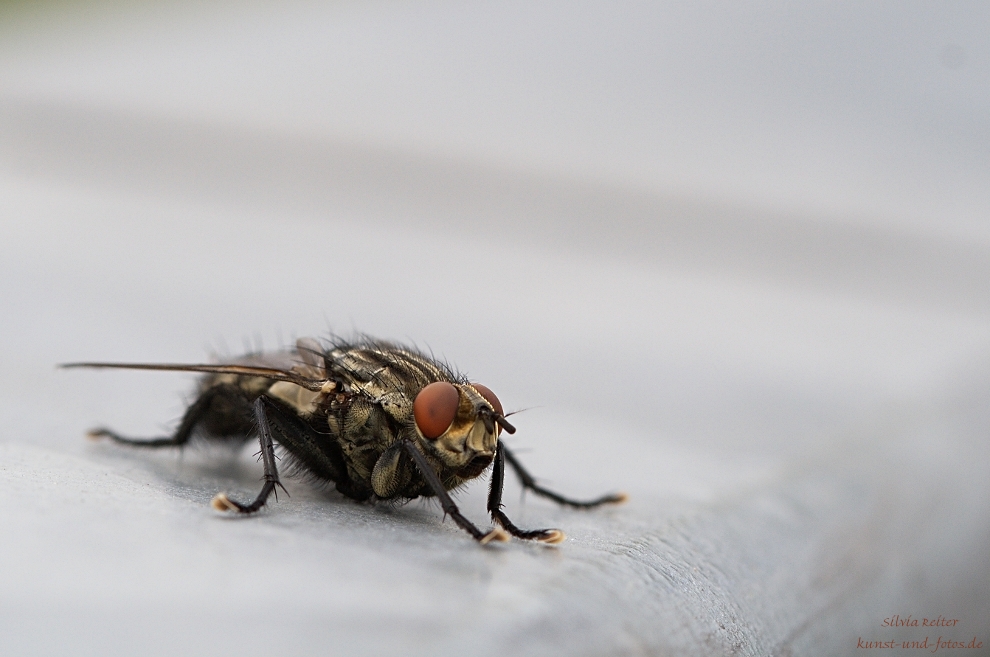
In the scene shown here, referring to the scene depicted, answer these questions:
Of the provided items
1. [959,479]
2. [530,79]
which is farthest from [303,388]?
[530,79]

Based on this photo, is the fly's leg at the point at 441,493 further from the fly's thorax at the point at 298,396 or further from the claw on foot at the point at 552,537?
the fly's thorax at the point at 298,396

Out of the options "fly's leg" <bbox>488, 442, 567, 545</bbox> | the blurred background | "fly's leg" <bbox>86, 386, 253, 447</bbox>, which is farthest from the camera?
"fly's leg" <bbox>86, 386, 253, 447</bbox>

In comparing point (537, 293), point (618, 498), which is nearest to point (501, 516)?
point (618, 498)

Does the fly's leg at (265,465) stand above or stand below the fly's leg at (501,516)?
above

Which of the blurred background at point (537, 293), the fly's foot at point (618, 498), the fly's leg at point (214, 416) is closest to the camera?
the blurred background at point (537, 293)

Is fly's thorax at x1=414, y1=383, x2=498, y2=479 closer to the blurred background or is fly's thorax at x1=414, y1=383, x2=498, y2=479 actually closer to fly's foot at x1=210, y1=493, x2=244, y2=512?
the blurred background

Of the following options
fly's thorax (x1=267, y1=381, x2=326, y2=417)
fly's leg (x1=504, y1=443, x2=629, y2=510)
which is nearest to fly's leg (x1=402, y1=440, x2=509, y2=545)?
fly's thorax (x1=267, y1=381, x2=326, y2=417)

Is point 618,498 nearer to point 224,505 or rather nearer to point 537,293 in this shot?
point 224,505

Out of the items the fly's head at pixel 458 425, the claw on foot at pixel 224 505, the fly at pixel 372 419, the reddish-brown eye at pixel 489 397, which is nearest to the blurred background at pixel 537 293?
the claw on foot at pixel 224 505
